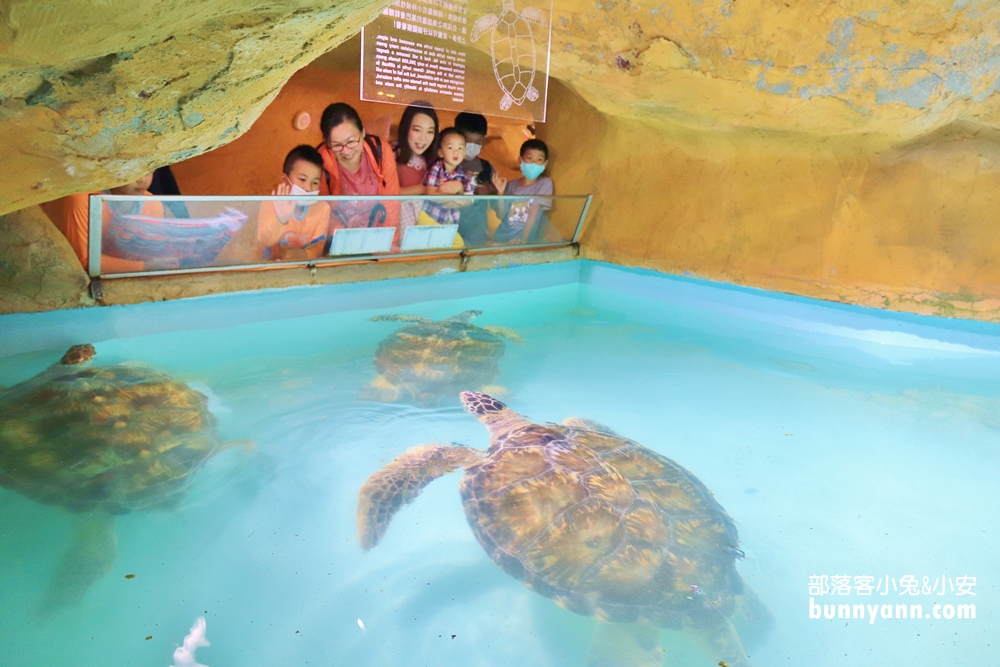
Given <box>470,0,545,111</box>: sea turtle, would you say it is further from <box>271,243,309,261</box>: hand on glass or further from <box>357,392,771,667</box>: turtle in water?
<box>357,392,771,667</box>: turtle in water

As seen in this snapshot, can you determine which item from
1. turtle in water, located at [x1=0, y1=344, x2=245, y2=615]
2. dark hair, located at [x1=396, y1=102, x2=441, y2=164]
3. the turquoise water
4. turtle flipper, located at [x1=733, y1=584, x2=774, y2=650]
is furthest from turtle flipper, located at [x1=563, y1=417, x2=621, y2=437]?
dark hair, located at [x1=396, y1=102, x2=441, y2=164]

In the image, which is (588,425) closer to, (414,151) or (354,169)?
(354,169)

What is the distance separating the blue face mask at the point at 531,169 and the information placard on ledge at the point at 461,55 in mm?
1274

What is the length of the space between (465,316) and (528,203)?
49.6 inches

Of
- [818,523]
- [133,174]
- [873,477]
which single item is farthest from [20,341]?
[873,477]

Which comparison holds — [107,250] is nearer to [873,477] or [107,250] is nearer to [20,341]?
[20,341]

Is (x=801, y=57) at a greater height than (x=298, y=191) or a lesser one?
greater

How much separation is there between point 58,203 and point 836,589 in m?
3.42

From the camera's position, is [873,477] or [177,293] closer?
[873,477]

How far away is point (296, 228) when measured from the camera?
345 cm

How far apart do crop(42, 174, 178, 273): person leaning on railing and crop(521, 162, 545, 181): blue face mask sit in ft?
9.83

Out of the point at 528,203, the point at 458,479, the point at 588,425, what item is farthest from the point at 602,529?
the point at 528,203

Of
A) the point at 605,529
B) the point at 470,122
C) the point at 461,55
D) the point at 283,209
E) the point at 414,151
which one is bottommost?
the point at 605,529

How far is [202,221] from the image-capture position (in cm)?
308
